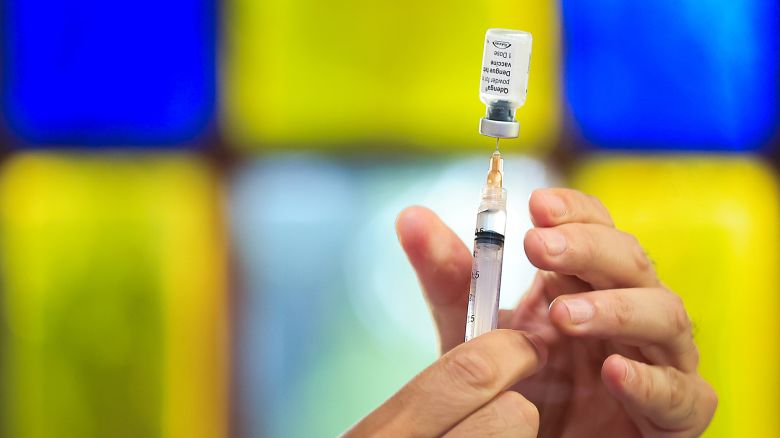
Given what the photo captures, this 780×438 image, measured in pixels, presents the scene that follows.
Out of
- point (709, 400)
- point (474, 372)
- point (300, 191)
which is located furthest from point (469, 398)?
point (300, 191)

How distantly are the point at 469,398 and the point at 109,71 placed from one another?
0.78 meters

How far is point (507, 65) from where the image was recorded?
1.78ft

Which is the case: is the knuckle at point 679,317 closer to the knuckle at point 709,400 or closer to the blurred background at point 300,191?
the knuckle at point 709,400

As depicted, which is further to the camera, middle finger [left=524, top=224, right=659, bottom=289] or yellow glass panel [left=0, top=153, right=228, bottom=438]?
yellow glass panel [left=0, top=153, right=228, bottom=438]

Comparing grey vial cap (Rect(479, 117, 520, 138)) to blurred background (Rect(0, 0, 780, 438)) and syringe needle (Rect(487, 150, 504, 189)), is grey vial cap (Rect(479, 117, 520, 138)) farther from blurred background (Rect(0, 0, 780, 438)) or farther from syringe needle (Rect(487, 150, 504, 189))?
blurred background (Rect(0, 0, 780, 438))

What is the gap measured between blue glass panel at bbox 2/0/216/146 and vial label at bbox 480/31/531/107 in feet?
1.98

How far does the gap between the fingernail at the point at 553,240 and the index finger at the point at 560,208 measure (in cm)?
2

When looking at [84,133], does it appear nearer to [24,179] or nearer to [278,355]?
[24,179]

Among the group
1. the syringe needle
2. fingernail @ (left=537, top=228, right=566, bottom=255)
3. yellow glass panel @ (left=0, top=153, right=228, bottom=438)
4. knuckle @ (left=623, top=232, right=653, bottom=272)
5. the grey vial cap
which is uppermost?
the grey vial cap

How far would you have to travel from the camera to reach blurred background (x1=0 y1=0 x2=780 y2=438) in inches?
41.1

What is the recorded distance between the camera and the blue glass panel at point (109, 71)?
1.06m

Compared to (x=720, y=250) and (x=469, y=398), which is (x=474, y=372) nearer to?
(x=469, y=398)

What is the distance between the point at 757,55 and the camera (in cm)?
108

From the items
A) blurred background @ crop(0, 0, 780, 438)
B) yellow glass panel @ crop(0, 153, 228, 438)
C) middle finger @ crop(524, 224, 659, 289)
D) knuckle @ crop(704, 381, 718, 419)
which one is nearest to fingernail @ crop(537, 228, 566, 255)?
middle finger @ crop(524, 224, 659, 289)
